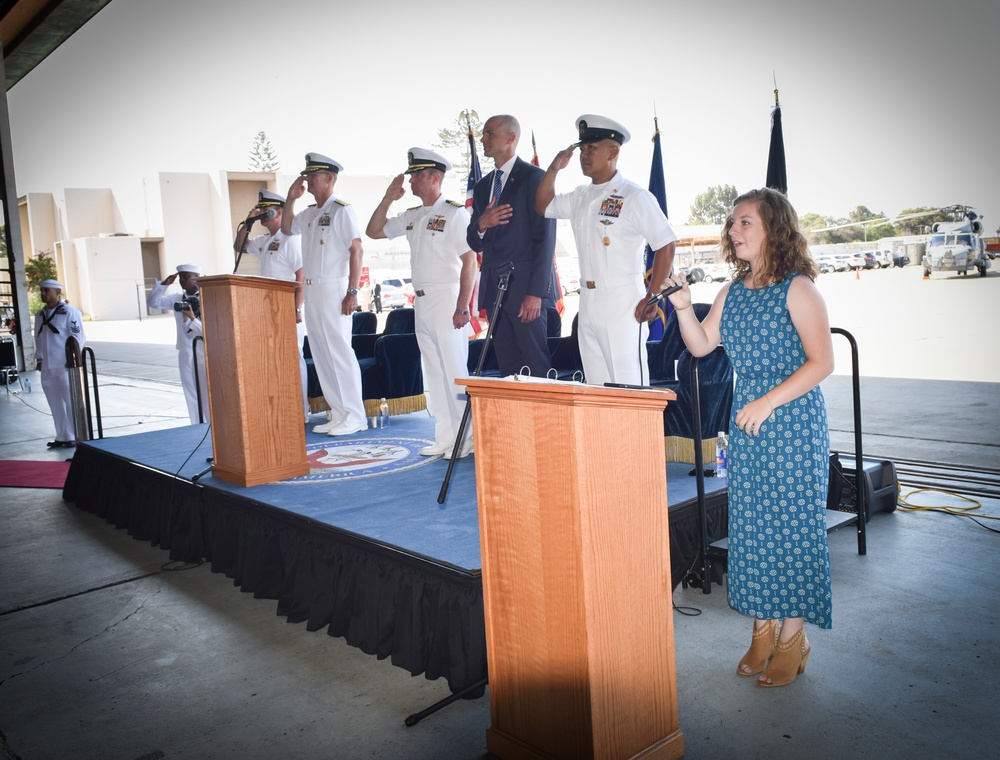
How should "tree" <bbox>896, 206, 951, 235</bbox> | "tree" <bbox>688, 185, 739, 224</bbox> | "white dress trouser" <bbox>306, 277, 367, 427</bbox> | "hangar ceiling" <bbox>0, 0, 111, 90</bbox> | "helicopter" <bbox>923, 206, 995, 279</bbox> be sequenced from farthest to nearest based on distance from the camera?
1. "helicopter" <bbox>923, 206, 995, 279</bbox>
2. "tree" <bbox>896, 206, 951, 235</bbox>
3. "hangar ceiling" <bbox>0, 0, 111, 90</bbox>
4. "tree" <bbox>688, 185, 739, 224</bbox>
5. "white dress trouser" <bbox>306, 277, 367, 427</bbox>

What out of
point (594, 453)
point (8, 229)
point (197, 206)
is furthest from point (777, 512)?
point (197, 206)

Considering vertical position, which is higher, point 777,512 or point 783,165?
point 783,165

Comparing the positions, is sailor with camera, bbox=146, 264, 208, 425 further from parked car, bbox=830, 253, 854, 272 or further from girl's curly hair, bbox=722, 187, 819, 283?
parked car, bbox=830, 253, 854, 272

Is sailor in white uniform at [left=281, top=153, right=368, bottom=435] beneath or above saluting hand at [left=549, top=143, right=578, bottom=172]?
beneath

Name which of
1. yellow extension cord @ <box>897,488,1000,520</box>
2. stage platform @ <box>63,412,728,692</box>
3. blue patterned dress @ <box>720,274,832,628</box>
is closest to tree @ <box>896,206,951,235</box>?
yellow extension cord @ <box>897,488,1000,520</box>

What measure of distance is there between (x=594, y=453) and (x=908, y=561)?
2.31 metres

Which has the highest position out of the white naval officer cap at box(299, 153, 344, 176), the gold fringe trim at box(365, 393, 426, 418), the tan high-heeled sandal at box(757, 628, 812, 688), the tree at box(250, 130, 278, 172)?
the tree at box(250, 130, 278, 172)

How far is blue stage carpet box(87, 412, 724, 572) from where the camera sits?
2.88 m

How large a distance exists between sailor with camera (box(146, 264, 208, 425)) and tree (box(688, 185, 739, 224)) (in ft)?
22.5

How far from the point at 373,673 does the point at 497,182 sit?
2.56m

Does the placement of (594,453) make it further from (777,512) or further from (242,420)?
(242,420)

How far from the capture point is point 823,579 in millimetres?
2234

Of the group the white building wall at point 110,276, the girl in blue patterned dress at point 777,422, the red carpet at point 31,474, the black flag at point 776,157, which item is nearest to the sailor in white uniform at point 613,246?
the girl in blue patterned dress at point 777,422

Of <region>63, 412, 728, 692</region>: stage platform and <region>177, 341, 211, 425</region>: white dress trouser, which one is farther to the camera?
<region>177, 341, 211, 425</region>: white dress trouser
